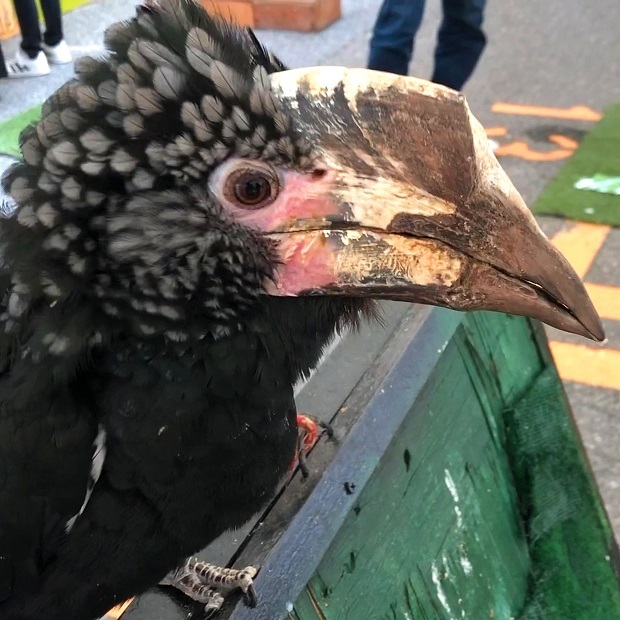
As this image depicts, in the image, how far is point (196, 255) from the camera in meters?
0.60

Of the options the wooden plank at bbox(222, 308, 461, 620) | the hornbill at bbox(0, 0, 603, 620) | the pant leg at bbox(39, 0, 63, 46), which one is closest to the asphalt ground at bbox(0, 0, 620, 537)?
the pant leg at bbox(39, 0, 63, 46)

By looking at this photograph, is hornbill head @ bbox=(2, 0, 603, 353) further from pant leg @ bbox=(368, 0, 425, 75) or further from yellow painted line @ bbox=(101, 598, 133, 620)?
pant leg @ bbox=(368, 0, 425, 75)

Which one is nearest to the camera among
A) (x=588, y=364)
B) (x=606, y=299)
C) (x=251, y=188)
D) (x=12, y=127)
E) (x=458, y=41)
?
(x=251, y=188)

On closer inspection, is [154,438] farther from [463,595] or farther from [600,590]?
[600,590]

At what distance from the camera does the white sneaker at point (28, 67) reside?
3391mm

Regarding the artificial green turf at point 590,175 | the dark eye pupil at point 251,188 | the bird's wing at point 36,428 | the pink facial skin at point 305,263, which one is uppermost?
the dark eye pupil at point 251,188

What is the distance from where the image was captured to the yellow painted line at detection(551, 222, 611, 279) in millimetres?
2182

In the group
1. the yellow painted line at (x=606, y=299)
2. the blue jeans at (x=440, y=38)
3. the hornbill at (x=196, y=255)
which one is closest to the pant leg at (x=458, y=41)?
the blue jeans at (x=440, y=38)

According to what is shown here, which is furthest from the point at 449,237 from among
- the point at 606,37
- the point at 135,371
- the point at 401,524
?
the point at 606,37

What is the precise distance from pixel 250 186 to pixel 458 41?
2.09m

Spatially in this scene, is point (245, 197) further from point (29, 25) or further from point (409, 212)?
point (29, 25)

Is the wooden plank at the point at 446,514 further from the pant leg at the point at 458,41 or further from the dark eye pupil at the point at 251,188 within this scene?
the pant leg at the point at 458,41

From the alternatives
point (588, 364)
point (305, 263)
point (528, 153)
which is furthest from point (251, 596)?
point (528, 153)

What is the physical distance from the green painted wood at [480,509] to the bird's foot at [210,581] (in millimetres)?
110
